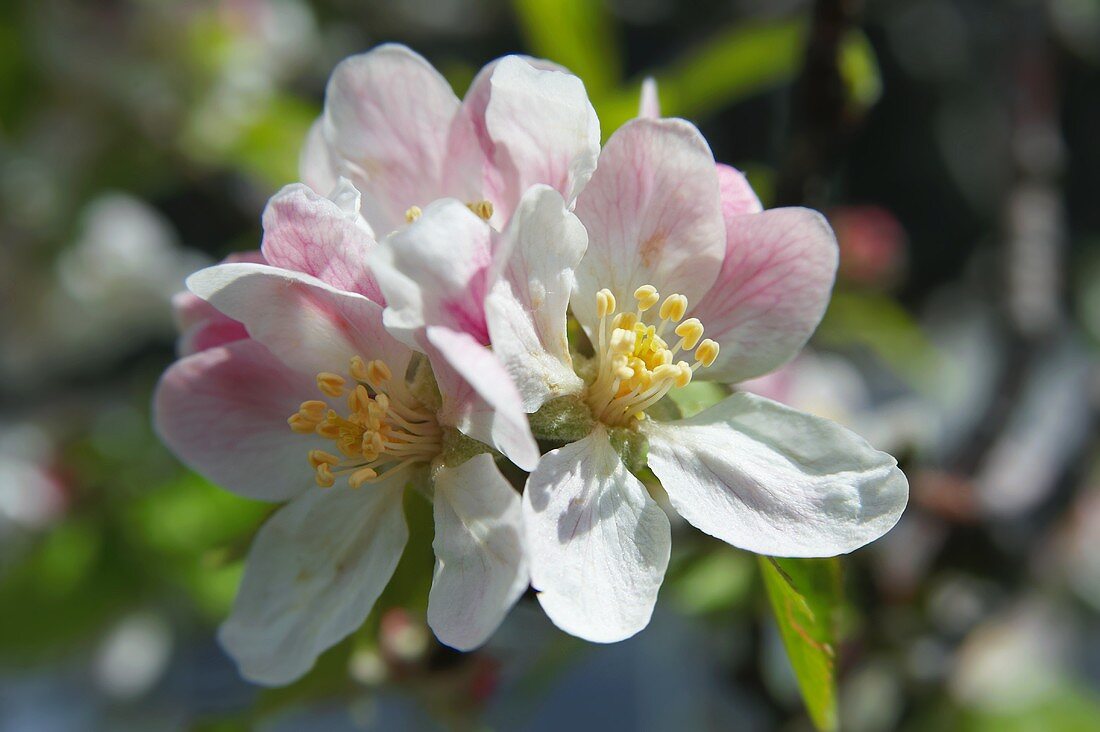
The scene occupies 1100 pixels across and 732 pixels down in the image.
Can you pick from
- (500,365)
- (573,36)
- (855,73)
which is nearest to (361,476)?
(500,365)

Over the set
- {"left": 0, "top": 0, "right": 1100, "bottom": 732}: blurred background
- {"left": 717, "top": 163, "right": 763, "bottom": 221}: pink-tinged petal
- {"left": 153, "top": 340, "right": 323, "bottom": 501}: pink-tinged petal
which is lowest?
{"left": 0, "top": 0, "right": 1100, "bottom": 732}: blurred background

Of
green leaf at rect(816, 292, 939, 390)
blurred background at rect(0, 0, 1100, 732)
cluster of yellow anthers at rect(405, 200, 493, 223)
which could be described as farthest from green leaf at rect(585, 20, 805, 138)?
cluster of yellow anthers at rect(405, 200, 493, 223)

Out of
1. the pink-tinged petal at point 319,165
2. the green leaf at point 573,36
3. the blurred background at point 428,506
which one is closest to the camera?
the pink-tinged petal at point 319,165

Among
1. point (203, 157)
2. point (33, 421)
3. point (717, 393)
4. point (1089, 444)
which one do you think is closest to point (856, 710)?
point (1089, 444)

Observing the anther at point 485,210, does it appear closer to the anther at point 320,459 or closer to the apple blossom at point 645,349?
the apple blossom at point 645,349

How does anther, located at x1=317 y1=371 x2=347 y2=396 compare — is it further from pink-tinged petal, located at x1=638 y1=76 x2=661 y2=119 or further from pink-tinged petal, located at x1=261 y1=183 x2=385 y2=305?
pink-tinged petal, located at x1=638 y1=76 x2=661 y2=119

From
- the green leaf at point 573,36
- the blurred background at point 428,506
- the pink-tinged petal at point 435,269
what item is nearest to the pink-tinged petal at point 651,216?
the pink-tinged petal at point 435,269

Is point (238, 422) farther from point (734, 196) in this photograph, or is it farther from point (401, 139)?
point (734, 196)
